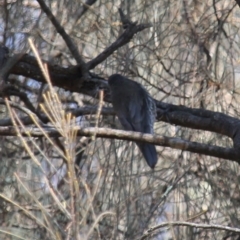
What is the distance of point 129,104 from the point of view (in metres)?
4.36

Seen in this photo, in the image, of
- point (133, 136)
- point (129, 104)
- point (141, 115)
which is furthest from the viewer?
point (129, 104)

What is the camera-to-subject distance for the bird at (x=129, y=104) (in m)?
4.05

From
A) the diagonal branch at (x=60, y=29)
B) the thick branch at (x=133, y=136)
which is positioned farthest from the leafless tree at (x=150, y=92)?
the thick branch at (x=133, y=136)

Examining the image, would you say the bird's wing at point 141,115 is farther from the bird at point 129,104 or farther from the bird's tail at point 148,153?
the bird's tail at point 148,153

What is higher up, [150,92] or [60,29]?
[60,29]

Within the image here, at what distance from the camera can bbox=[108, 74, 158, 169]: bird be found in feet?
13.3

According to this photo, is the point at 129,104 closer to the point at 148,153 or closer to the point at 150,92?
the point at 150,92

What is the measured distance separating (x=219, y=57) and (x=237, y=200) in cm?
77

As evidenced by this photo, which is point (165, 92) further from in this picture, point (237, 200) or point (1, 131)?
point (1, 131)

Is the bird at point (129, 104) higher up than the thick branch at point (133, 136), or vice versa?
the bird at point (129, 104)

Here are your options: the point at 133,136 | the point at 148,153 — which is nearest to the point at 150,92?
the point at 148,153

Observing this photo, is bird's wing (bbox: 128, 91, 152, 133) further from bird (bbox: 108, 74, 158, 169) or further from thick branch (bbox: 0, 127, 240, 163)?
thick branch (bbox: 0, 127, 240, 163)

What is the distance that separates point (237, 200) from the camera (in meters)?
3.92

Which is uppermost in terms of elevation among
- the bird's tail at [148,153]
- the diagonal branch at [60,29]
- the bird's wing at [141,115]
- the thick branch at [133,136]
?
the diagonal branch at [60,29]
